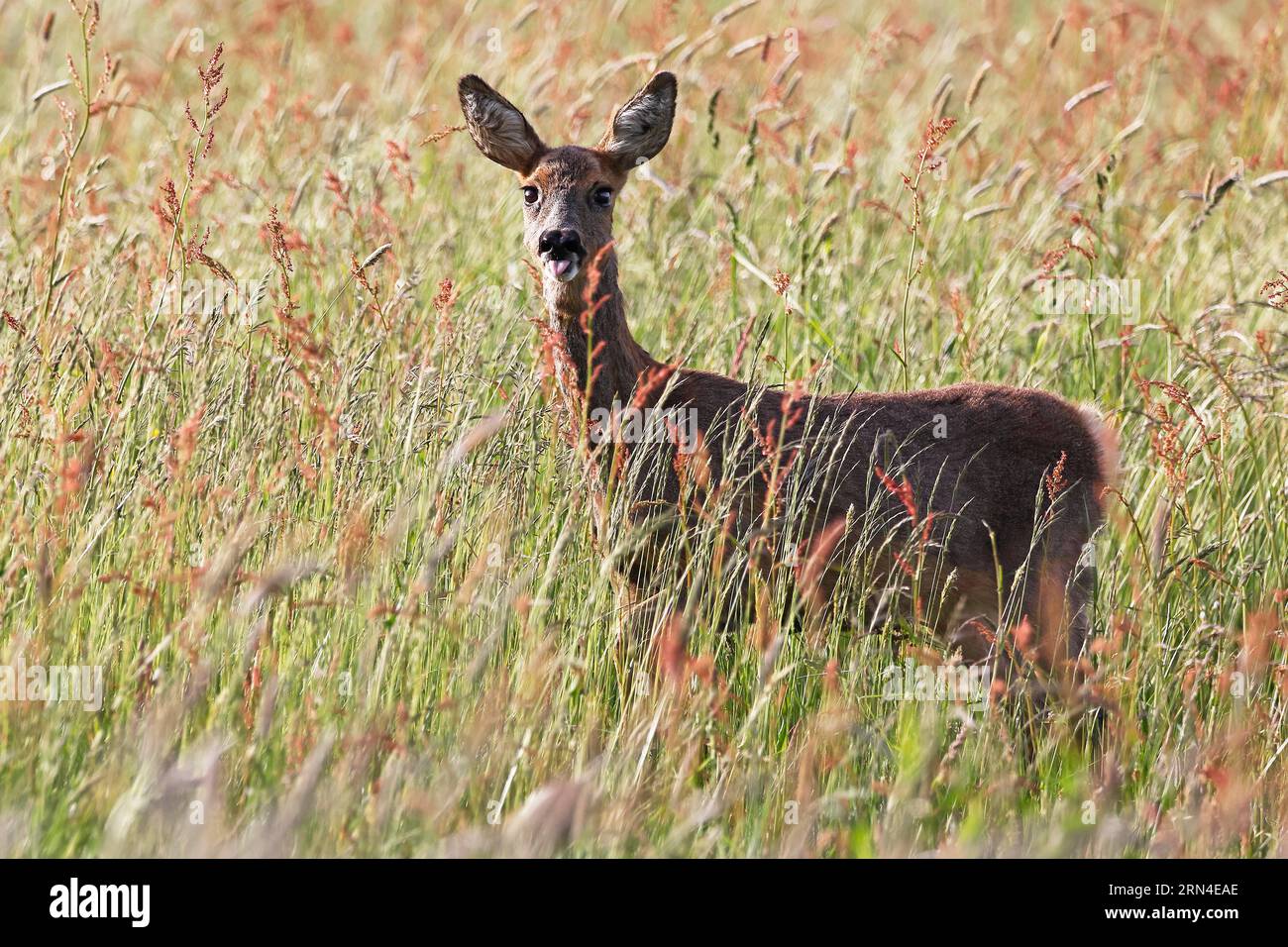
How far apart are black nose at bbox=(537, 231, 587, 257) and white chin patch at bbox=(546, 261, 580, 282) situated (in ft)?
0.11

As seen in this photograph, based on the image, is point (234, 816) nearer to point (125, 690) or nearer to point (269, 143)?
point (125, 690)

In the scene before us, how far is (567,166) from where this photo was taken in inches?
211

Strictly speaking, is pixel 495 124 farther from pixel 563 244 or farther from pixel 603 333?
pixel 603 333

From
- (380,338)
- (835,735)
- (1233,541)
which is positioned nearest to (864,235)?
(1233,541)

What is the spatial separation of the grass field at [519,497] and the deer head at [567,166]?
0.39 meters

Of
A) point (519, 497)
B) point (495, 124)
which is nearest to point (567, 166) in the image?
point (495, 124)

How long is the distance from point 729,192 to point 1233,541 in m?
3.17

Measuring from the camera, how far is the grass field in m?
3.53

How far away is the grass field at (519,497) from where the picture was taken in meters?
3.53

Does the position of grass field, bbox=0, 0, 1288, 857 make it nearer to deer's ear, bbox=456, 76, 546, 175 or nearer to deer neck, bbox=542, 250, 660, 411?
deer neck, bbox=542, 250, 660, 411

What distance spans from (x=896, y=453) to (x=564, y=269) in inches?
46.5

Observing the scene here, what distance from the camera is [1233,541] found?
5594 millimetres

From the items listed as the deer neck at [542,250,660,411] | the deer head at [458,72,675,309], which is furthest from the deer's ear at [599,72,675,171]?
the deer neck at [542,250,660,411]

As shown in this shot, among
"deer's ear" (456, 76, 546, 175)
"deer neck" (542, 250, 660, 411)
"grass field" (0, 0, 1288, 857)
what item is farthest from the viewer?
"deer's ear" (456, 76, 546, 175)
